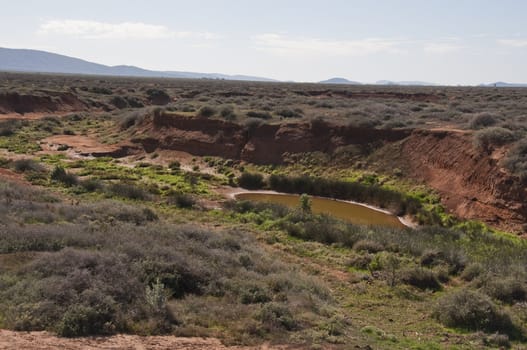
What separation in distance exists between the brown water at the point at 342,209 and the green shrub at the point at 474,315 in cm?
1171

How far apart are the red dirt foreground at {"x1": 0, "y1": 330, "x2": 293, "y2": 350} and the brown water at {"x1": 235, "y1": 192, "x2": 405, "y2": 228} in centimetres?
1581

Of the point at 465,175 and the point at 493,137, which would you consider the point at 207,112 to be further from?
the point at 493,137

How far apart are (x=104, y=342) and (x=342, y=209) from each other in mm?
20342

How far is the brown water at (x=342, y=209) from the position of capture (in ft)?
82.8

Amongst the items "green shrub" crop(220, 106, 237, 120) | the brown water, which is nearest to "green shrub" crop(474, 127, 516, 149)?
the brown water

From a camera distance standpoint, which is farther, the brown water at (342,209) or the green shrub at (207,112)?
the green shrub at (207,112)

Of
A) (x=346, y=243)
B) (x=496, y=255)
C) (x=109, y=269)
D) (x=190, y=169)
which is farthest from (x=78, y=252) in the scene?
(x=190, y=169)

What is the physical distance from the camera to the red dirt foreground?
8.08m

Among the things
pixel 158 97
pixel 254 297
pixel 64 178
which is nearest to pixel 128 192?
pixel 64 178

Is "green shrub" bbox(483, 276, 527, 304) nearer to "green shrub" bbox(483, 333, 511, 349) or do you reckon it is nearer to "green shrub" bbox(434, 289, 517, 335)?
"green shrub" bbox(434, 289, 517, 335)

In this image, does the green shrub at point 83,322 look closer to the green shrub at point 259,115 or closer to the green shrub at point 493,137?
the green shrub at point 493,137

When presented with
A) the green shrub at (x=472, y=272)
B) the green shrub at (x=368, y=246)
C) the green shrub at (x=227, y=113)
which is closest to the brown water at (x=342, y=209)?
the green shrub at (x=368, y=246)

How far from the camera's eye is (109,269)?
35.7 feet

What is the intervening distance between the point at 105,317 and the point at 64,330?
0.82m
